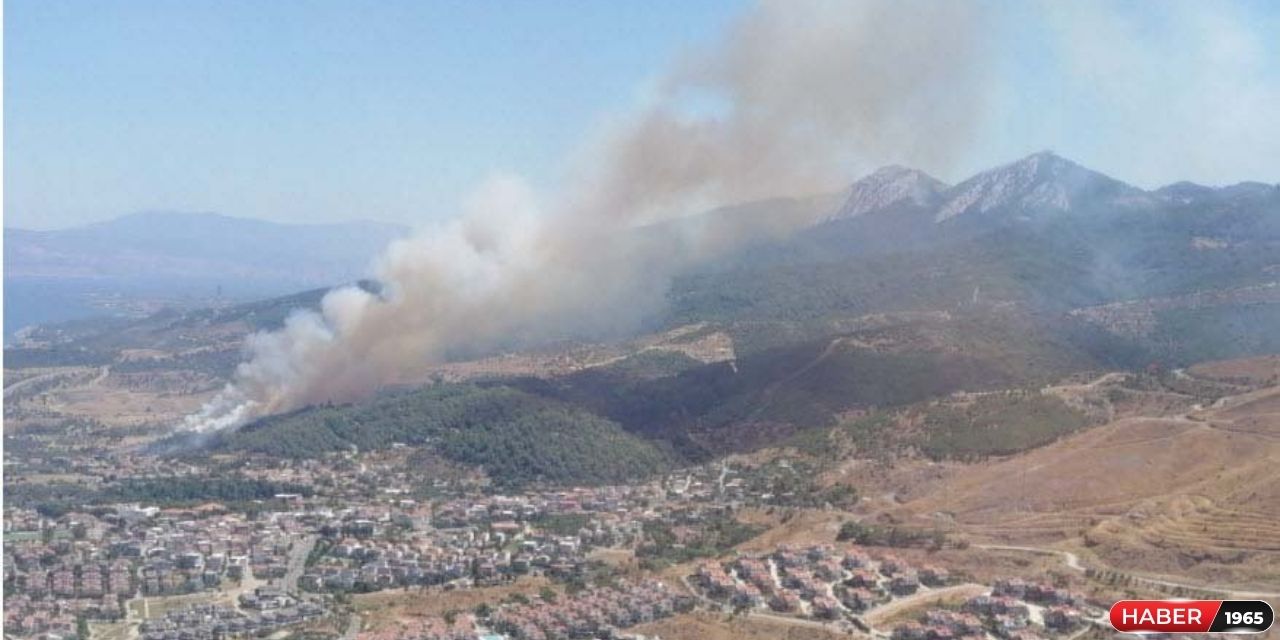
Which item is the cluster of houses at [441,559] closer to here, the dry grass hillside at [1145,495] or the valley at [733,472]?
the valley at [733,472]

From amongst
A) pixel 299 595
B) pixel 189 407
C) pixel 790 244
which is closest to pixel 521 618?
pixel 299 595

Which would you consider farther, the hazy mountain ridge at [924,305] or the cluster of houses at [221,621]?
the hazy mountain ridge at [924,305]

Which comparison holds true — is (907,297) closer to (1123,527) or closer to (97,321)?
(1123,527)

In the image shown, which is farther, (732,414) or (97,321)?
(97,321)

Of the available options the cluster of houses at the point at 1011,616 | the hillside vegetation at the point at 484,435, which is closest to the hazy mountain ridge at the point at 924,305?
the hillside vegetation at the point at 484,435

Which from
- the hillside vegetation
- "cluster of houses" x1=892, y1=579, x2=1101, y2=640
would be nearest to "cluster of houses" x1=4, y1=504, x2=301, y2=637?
the hillside vegetation

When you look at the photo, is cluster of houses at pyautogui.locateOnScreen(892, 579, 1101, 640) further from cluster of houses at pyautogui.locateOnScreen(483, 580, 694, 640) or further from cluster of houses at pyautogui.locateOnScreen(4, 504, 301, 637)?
cluster of houses at pyautogui.locateOnScreen(4, 504, 301, 637)

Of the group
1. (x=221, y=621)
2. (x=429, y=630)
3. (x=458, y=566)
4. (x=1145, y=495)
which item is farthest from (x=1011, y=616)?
(x=221, y=621)
